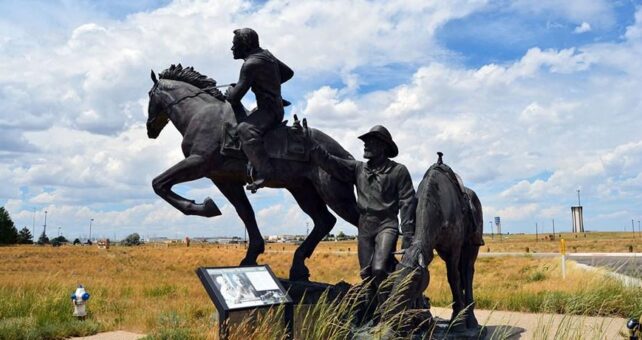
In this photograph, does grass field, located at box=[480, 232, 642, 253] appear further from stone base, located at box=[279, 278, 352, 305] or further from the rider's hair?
the rider's hair

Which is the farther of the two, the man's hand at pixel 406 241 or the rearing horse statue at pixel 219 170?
the rearing horse statue at pixel 219 170

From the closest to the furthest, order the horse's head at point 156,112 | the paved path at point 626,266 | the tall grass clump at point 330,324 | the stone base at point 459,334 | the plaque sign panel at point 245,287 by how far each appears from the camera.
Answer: the tall grass clump at point 330,324
the plaque sign panel at point 245,287
the stone base at point 459,334
the horse's head at point 156,112
the paved path at point 626,266

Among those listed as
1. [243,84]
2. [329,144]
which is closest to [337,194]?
[329,144]

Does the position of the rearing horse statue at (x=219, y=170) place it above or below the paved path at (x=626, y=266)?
above

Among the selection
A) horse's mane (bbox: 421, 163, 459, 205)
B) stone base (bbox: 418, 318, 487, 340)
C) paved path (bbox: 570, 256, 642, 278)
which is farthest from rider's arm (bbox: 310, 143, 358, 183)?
paved path (bbox: 570, 256, 642, 278)

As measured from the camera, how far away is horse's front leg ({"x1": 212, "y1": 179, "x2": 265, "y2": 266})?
306 inches

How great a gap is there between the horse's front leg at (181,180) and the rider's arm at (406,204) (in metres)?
2.39

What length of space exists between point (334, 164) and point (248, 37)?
1.98 meters

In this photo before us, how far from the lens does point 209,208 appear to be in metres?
7.21

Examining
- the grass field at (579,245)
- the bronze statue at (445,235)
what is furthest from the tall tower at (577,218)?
the bronze statue at (445,235)

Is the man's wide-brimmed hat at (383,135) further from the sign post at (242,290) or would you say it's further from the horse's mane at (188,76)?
the horse's mane at (188,76)

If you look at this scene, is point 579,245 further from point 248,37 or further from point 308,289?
point 248,37

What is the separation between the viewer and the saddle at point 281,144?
7086mm

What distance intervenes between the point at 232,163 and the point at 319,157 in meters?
1.33
